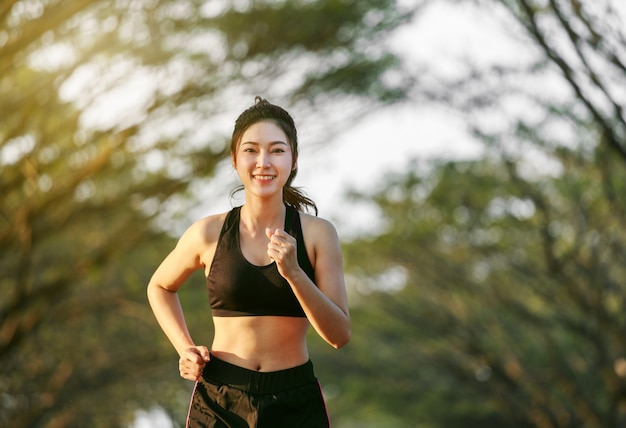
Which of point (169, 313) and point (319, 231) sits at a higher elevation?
point (319, 231)

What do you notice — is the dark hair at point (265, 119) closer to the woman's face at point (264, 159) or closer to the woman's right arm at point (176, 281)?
the woman's face at point (264, 159)

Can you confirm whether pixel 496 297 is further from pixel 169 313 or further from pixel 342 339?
pixel 342 339

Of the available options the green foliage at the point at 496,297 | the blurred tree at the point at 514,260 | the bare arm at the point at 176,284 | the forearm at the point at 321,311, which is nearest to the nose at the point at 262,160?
the bare arm at the point at 176,284

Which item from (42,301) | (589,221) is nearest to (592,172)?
(589,221)

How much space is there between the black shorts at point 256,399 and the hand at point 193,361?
0.34 ft

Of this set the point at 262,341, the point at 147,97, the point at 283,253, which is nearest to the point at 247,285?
the point at 262,341

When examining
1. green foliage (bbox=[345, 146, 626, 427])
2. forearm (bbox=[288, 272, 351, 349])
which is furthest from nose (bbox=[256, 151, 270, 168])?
green foliage (bbox=[345, 146, 626, 427])

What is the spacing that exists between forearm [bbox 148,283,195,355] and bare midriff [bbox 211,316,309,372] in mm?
264

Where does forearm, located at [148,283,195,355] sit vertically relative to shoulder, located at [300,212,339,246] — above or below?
below

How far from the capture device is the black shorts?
3.93 m

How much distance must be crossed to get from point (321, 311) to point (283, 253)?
0.27 meters

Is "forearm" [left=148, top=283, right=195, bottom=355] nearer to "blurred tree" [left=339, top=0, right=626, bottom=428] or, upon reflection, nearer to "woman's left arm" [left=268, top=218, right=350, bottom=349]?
"woman's left arm" [left=268, top=218, right=350, bottom=349]

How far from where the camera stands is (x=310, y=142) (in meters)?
16.4

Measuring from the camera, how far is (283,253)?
143 inches
